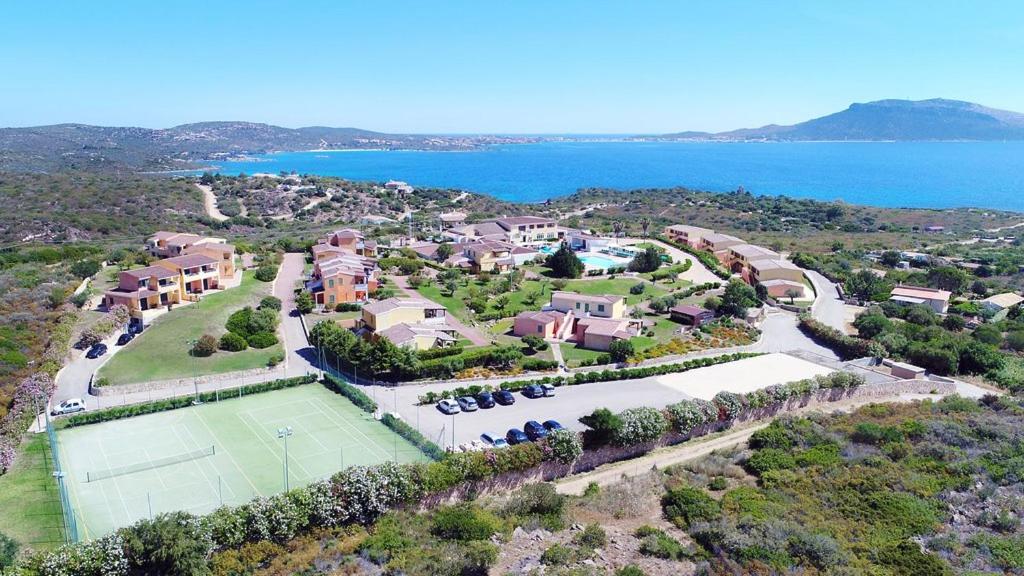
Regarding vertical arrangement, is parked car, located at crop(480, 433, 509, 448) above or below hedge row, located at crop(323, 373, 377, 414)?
above

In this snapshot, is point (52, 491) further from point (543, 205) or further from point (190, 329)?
point (543, 205)

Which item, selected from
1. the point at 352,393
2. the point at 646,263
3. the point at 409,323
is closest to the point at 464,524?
the point at 352,393

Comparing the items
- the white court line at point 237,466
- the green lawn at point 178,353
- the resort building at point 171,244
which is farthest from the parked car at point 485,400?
the resort building at point 171,244

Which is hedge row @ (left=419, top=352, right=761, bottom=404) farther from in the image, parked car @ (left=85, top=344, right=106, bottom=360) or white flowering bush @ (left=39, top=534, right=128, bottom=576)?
parked car @ (left=85, top=344, right=106, bottom=360)

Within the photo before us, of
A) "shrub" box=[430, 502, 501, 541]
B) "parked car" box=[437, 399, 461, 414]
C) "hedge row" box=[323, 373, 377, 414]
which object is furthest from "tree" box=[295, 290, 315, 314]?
"shrub" box=[430, 502, 501, 541]

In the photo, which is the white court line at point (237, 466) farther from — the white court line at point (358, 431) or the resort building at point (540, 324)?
the resort building at point (540, 324)

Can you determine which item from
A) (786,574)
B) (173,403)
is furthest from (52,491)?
(786,574)

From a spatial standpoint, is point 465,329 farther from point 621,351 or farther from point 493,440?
point 493,440
